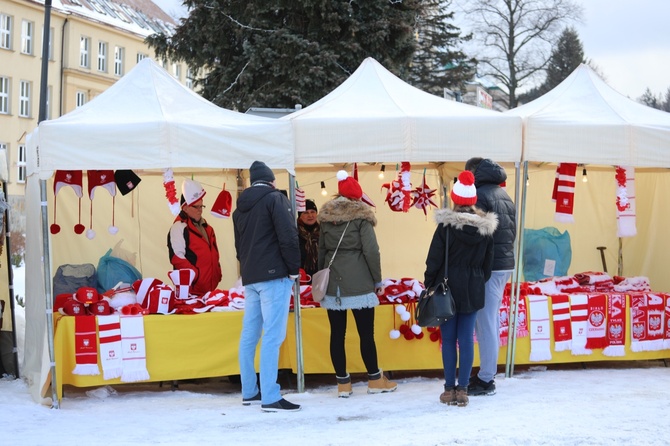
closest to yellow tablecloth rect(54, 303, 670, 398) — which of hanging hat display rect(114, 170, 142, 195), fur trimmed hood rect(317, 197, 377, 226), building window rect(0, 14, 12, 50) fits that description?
fur trimmed hood rect(317, 197, 377, 226)

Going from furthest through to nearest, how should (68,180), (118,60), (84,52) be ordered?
1. (118,60)
2. (84,52)
3. (68,180)

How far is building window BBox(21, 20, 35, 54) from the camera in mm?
35594

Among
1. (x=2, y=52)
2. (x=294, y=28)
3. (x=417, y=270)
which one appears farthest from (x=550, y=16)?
(x=417, y=270)

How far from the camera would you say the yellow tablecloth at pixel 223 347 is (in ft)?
23.7

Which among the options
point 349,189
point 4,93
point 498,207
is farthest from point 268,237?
point 4,93

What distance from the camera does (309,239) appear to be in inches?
352

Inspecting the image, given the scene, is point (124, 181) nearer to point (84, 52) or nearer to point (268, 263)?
point (268, 263)

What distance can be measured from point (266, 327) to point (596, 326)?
319 centimetres

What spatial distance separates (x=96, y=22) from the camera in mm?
39094

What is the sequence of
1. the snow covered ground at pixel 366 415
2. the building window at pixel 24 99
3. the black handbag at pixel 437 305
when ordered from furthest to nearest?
1. the building window at pixel 24 99
2. the black handbag at pixel 437 305
3. the snow covered ground at pixel 366 415

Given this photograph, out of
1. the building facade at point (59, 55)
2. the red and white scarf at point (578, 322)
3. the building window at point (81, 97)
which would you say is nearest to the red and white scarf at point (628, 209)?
the red and white scarf at point (578, 322)

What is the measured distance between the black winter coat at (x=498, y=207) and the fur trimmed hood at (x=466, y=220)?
1.42ft

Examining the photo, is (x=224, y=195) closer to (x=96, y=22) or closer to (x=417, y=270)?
(x=417, y=270)

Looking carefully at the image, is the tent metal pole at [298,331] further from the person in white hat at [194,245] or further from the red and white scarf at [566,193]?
the red and white scarf at [566,193]
